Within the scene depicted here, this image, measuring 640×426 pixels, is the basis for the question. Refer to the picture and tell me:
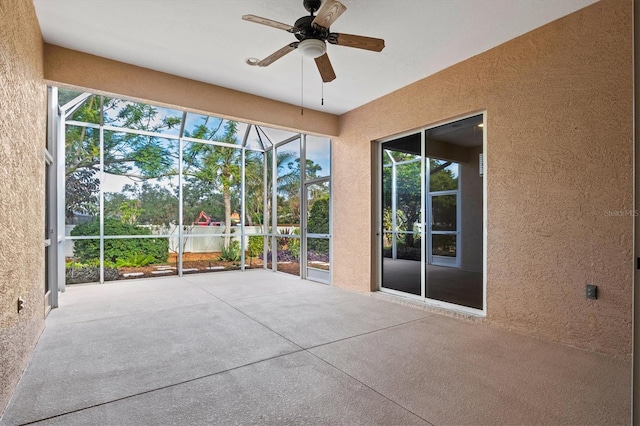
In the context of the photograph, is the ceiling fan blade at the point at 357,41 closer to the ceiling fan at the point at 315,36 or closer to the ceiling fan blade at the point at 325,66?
the ceiling fan at the point at 315,36

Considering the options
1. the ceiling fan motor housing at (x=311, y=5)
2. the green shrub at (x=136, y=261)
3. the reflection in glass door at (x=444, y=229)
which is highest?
the ceiling fan motor housing at (x=311, y=5)

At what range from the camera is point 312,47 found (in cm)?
286

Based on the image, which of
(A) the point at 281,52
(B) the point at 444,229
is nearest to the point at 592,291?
(B) the point at 444,229

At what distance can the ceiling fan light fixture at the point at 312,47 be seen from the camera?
9.29 feet

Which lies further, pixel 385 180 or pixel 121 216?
pixel 121 216

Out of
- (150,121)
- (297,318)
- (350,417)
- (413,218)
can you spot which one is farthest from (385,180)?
(150,121)

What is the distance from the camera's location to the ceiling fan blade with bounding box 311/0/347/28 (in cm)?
233

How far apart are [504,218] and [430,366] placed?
1.85 m

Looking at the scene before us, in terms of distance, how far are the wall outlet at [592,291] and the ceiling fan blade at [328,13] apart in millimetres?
3086

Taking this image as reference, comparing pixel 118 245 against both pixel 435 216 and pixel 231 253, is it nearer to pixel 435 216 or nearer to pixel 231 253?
pixel 231 253

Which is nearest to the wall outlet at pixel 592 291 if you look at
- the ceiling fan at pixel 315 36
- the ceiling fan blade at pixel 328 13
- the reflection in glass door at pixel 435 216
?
the reflection in glass door at pixel 435 216

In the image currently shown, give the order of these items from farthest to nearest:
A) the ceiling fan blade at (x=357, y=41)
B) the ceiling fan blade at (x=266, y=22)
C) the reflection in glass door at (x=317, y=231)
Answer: the reflection in glass door at (x=317, y=231), the ceiling fan blade at (x=357, y=41), the ceiling fan blade at (x=266, y=22)

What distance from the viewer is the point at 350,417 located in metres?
1.97

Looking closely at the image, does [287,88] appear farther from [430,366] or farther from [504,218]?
[430,366]
